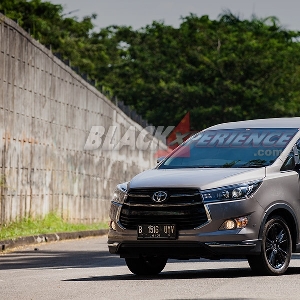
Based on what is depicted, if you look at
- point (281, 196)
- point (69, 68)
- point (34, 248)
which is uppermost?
point (69, 68)

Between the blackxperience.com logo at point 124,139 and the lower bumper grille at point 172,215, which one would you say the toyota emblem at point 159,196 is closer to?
the lower bumper grille at point 172,215

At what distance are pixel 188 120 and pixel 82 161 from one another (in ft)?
92.9

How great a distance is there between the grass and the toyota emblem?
333 inches

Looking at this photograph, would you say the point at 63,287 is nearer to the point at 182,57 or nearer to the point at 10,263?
the point at 10,263

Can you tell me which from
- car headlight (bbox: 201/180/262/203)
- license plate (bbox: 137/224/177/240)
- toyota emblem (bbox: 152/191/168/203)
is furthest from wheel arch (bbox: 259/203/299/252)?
toyota emblem (bbox: 152/191/168/203)

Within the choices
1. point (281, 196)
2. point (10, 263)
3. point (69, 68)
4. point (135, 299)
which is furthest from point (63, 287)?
point (69, 68)


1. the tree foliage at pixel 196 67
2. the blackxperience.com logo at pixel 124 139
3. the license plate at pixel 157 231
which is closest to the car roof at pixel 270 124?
the license plate at pixel 157 231

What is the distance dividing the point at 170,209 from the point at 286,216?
4.83 ft

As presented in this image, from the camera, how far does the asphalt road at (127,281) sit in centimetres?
1034

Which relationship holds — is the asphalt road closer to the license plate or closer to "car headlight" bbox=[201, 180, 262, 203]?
the license plate

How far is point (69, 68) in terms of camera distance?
2677 centimetres

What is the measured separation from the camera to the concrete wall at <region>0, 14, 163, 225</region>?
2247cm

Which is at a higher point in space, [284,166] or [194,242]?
[284,166]

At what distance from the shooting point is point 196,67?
59.0 meters
